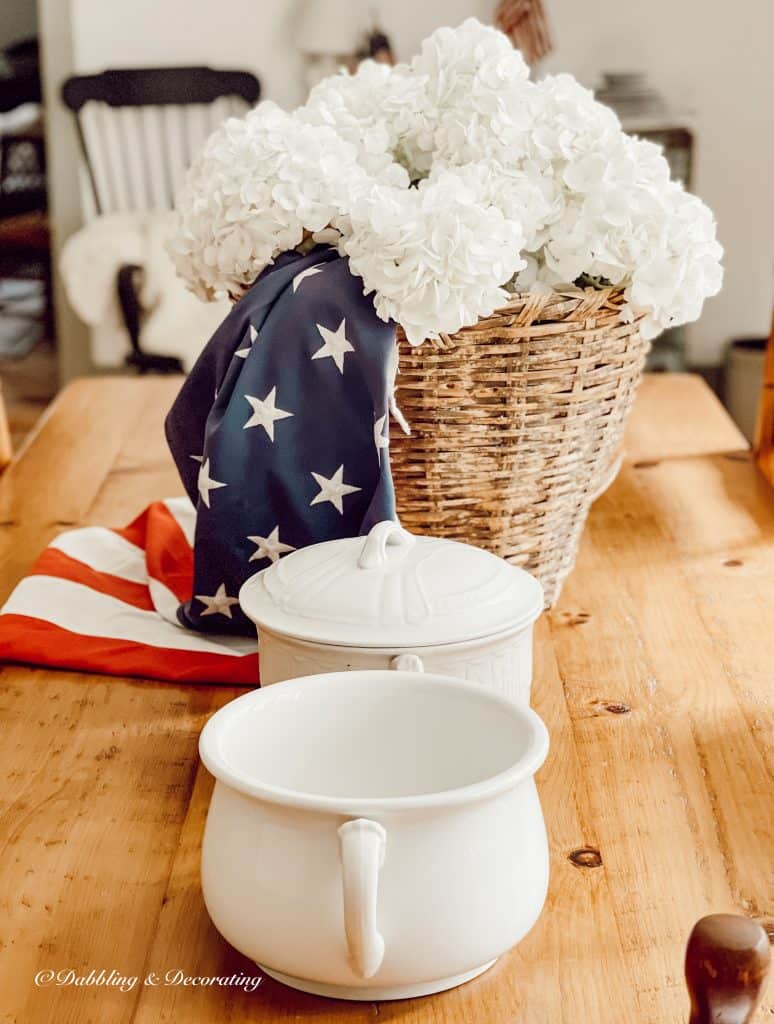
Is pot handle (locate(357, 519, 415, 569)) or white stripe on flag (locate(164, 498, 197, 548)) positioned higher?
pot handle (locate(357, 519, 415, 569))

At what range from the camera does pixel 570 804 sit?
2.49 ft

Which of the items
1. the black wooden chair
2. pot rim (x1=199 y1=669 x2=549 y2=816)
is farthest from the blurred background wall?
pot rim (x1=199 y1=669 x2=549 y2=816)

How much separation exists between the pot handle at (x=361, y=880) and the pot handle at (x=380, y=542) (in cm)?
28

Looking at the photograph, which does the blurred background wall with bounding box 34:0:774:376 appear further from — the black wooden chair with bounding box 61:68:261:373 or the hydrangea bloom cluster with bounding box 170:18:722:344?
the hydrangea bloom cluster with bounding box 170:18:722:344

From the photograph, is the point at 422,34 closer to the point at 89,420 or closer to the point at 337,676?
the point at 89,420

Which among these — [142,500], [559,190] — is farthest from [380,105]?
[142,500]

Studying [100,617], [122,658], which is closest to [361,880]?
[122,658]

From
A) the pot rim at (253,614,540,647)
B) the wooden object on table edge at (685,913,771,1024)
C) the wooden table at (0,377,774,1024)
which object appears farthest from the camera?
the pot rim at (253,614,540,647)

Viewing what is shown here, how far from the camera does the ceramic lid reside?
741 mm

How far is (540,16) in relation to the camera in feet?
12.0

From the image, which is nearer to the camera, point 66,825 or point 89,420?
point 66,825

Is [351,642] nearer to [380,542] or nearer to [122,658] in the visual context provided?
[380,542]

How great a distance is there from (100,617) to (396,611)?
42 centimetres

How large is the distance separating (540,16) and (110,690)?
322cm
